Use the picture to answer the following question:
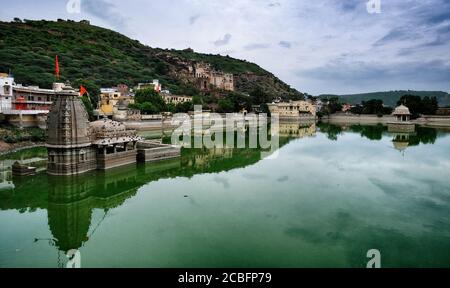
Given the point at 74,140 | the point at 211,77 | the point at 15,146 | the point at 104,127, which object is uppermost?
the point at 211,77

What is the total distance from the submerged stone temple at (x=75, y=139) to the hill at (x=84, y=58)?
29563mm

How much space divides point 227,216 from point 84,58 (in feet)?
233

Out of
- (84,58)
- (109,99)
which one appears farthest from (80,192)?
(84,58)

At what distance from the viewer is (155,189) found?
641 inches

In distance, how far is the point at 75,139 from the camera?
1745 cm

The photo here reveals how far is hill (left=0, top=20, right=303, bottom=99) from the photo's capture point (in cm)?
5350

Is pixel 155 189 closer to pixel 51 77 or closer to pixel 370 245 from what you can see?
pixel 370 245

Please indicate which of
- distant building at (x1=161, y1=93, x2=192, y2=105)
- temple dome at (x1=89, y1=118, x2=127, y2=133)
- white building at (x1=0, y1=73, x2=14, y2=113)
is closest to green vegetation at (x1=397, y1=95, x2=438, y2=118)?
distant building at (x1=161, y1=93, x2=192, y2=105)

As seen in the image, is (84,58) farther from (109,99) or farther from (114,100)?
(109,99)

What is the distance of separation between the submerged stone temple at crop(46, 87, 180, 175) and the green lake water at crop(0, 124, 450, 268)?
77cm

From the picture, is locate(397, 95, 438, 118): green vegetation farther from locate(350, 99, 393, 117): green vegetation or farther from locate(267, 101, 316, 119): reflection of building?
locate(267, 101, 316, 119): reflection of building

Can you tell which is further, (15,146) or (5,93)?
(5,93)

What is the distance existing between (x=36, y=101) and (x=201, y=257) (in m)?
31.9
